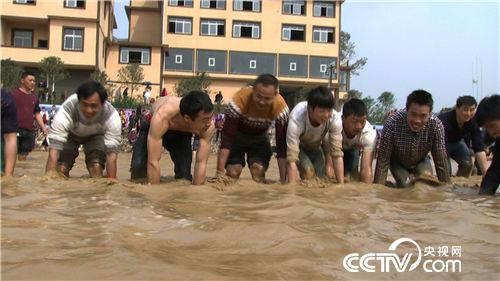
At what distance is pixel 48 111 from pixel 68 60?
46.8ft

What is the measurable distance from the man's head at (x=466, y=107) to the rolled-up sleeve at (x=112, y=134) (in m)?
4.44

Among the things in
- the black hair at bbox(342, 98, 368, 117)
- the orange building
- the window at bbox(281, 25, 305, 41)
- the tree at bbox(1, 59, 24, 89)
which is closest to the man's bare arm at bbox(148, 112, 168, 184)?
the black hair at bbox(342, 98, 368, 117)

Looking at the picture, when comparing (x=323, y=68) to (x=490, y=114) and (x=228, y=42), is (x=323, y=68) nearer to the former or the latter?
(x=228, y=42)

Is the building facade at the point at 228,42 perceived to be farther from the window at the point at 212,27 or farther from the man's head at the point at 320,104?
the man's head at the point at 320,104

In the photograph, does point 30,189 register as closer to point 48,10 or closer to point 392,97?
point 48,10

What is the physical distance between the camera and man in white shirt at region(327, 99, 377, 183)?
6.07 metres

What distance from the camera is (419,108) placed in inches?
225

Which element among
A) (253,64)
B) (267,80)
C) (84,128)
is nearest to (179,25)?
(253,64)

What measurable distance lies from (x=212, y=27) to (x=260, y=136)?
33523 millimetres

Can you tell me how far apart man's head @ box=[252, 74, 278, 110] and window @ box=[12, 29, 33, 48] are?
2999cm

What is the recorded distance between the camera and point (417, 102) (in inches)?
225

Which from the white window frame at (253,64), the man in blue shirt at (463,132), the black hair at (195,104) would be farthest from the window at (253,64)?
the black hair at (195,104)

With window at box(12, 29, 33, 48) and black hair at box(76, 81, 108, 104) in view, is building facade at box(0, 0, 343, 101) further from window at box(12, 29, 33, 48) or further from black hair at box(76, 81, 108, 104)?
black hair at box(76, 81, 108, 104)

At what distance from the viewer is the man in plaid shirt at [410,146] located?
6051 millimetres
